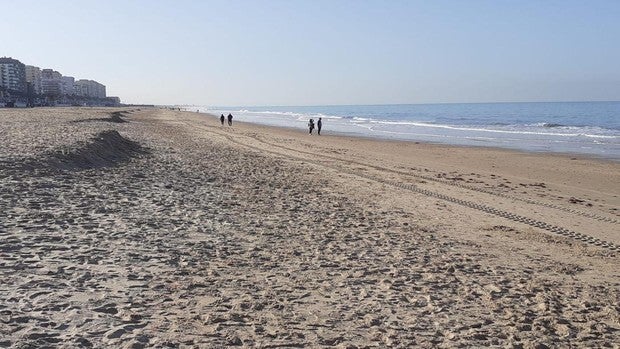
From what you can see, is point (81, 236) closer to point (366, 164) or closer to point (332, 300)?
point (332, 300)

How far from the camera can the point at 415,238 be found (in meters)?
8.18

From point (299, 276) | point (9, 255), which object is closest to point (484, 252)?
point (299, 276)

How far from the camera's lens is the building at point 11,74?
15338 cm

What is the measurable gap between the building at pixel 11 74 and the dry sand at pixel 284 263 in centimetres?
16081

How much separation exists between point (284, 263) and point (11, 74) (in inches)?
7143

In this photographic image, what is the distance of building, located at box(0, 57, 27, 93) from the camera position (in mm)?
153375

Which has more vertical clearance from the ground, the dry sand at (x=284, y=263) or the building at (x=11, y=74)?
the building at (x=11, y=74)

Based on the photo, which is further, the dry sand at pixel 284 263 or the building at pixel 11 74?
the building at pixel 11 74

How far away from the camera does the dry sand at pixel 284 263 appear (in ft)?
14.5

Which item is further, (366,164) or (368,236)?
(366,164)

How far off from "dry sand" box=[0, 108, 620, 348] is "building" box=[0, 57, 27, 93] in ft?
528

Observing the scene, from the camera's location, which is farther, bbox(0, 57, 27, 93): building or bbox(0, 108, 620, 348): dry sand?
bbox(0, 57, 27, 93): building

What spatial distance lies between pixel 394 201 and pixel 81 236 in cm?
728

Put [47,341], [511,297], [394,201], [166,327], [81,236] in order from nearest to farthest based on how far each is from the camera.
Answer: [47,341]
[166,327]
[511,297]
[81,236]
[394,201]
